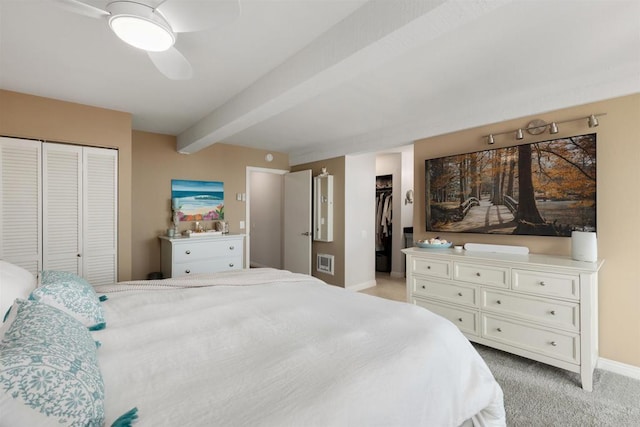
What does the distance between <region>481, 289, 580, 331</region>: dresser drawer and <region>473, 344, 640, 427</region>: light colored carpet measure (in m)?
0.43

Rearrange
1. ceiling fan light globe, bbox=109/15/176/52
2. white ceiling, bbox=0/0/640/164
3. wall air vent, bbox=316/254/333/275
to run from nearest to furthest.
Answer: ceiling fan light globe, bbox=109/15/176/52 < white ceiling, bbox=0/0/640/164 < wall air vent, bbox=316/254/333/275

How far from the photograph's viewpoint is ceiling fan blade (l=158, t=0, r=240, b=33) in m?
1.26

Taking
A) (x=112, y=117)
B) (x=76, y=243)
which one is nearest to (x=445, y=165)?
(x=112, y=117)

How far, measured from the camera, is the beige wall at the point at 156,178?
4031mm

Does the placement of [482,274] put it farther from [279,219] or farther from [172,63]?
[279,219]

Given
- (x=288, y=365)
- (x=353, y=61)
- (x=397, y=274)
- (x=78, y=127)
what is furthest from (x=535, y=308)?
(x=78, y=127)

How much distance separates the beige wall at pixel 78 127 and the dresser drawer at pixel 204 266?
57 centimetres

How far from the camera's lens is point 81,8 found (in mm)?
1306

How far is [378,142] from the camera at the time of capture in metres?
4.06

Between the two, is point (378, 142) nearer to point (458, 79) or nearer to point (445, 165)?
point (445, 165)

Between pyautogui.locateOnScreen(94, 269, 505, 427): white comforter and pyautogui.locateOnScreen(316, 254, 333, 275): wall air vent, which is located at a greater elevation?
pyautogui.locateOnScreen(94, 269, 505, 427): white comforter

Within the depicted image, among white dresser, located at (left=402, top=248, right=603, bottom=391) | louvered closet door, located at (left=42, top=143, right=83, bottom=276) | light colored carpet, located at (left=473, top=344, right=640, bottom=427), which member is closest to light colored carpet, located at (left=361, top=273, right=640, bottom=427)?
light colored carpet, located at (left=473, top=344, right=640, bottom=427)

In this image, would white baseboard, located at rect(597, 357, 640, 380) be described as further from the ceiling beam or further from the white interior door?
the white interior door

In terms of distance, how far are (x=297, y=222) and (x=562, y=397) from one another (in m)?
3.97
